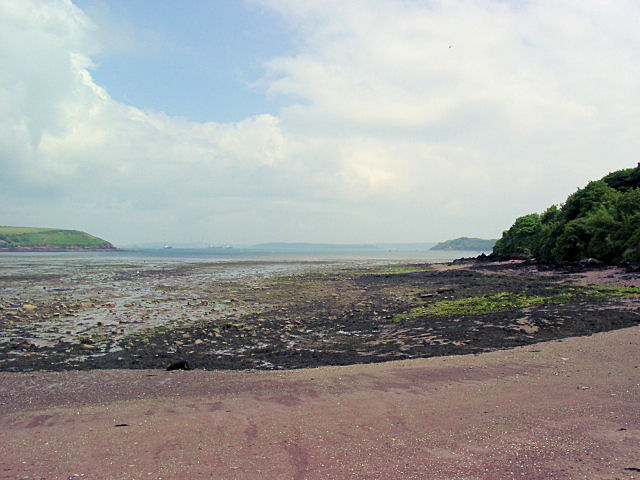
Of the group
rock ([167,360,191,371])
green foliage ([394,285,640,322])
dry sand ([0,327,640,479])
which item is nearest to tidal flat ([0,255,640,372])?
green foliage ([394,285,640,322])

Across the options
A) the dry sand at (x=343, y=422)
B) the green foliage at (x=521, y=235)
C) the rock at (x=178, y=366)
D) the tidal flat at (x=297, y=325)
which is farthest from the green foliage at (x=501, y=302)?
the green foliage at (x=521, y=235)

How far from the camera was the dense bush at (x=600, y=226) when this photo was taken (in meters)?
40.4

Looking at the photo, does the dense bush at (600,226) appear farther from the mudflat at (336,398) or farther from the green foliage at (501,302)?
the mudflat at (336,398)

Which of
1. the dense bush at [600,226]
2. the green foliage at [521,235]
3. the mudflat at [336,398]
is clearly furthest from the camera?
the green foliage at [521,235]

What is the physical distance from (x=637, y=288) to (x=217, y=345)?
2223cm

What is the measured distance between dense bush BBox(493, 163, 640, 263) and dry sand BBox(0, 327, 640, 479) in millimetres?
35588

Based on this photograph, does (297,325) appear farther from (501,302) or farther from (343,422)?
(343,422)

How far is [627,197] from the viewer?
44250 millimetres

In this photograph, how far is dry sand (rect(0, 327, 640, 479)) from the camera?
5.61 m

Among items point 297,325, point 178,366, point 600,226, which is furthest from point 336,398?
point 600,226

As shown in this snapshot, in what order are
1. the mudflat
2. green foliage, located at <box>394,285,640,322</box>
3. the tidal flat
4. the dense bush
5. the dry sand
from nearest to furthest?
the dry sand → the mudflat → the tidal flat → green foliage, located at <box>394,285,640,322</box> → the dense bush

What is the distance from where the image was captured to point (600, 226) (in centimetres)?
4434

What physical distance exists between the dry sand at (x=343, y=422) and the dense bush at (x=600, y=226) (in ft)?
117

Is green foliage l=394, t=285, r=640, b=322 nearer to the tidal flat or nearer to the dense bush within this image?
the tidal flat
